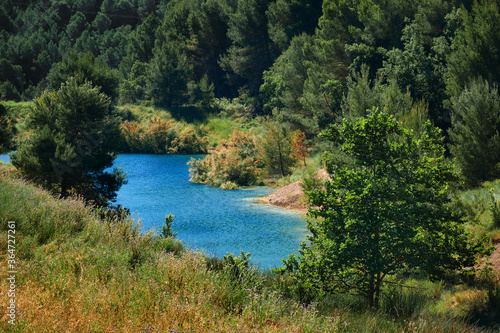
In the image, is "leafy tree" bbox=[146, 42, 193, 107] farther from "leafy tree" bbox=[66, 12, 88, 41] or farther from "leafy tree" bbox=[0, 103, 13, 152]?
"leafy tree" bbox=[66, 12, 88, 41]

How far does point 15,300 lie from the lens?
161 inches

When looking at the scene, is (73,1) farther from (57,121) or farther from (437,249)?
(437,249)

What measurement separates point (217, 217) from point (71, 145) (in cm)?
728

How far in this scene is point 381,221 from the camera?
24.0ft

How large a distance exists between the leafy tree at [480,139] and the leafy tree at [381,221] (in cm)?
1284

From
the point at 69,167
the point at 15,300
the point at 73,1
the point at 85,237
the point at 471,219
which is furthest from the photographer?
the point at 73,1

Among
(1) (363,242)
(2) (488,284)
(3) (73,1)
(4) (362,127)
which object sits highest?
(3) (73,1)

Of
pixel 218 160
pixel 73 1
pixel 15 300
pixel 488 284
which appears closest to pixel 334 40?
pixel 218 160

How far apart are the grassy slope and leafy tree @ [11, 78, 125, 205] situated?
11.0 meters

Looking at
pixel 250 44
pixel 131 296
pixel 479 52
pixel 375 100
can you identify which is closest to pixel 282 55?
pixel 250 44

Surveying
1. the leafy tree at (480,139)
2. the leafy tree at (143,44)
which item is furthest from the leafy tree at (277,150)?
the leafy tree at (143,44)

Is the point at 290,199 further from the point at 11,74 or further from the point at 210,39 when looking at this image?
the point at 11,74

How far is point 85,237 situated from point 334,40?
3068cm

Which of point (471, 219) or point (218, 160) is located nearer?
point (471, 219)
